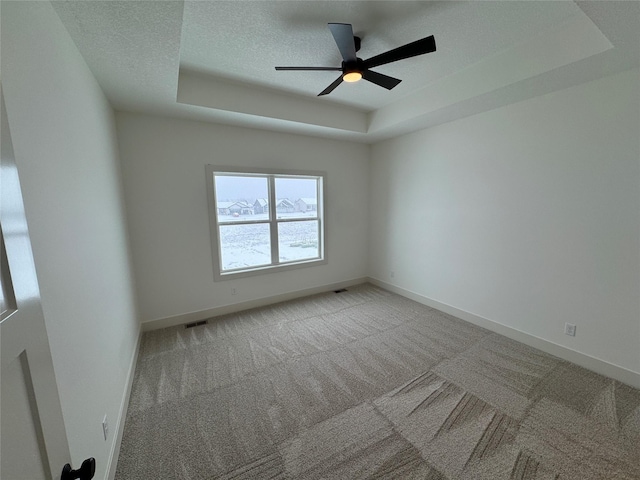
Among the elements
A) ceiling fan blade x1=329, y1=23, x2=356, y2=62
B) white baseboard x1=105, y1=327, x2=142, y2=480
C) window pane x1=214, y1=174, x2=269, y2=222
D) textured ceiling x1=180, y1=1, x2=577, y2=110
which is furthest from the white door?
window pane x1=214, y1=174, x2=269, y2=222

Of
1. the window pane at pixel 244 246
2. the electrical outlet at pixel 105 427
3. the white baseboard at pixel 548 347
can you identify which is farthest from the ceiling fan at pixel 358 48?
the white baseboard at pixel 548 347

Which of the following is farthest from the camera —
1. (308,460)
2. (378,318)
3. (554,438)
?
(378,318)

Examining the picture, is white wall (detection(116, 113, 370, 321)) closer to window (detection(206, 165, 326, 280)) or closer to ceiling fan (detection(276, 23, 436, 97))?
window (detection(206, 165, 326, 280))

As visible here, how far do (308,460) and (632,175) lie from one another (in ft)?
10.6

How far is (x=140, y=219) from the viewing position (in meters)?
3.02

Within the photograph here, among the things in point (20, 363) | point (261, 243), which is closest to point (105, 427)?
point (20, 363)

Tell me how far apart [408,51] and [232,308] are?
350cm

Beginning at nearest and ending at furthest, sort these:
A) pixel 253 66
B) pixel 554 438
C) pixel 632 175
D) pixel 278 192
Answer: pixel 554 438
pixel 632 175
pixel 253 66
pixel 278 192

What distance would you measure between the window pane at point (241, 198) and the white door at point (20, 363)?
10.0ft

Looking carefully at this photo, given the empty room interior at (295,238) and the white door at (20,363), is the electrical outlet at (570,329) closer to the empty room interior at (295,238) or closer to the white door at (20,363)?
the empty room interior at (295,238)

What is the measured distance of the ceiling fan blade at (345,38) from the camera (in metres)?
1.65

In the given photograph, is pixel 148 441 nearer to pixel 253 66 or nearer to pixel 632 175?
pixel 253 66

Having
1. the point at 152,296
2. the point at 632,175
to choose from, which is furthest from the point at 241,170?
the point at 632,175

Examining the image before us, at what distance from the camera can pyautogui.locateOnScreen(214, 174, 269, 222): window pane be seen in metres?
3.55
